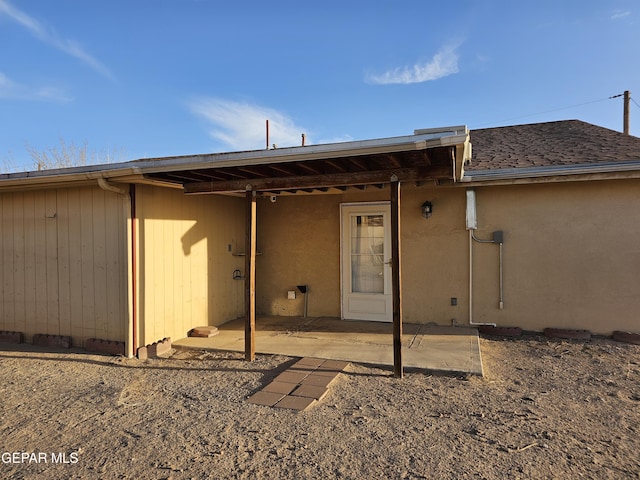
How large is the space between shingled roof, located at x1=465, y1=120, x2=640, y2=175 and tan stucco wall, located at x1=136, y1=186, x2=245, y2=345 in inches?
170

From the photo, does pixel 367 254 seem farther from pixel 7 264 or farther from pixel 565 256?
pixel 7 264

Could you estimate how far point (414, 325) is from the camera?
21.3 ft

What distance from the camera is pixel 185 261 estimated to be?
6074 mm

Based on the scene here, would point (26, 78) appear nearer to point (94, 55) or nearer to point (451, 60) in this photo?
point (94, 55)

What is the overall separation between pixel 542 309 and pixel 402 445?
13.8ft

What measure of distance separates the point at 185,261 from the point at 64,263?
1657 mm

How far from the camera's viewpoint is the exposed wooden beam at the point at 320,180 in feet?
14.0

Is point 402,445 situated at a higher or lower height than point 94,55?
lower

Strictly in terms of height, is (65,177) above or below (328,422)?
above

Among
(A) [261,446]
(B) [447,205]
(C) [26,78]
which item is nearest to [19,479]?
(A) [261,446]

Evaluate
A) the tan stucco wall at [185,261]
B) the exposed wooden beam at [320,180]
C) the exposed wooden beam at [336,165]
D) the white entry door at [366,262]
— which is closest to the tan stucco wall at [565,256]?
the white entry door at [366,262]

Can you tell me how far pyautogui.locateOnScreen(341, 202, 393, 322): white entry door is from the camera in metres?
6.80

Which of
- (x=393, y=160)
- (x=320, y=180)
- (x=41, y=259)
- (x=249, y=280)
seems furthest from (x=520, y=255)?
(x=41, y=259)

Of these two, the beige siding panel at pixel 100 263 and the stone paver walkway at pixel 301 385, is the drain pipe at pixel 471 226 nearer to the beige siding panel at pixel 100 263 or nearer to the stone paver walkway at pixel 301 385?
the stone paver walkway at pixel 301 385
